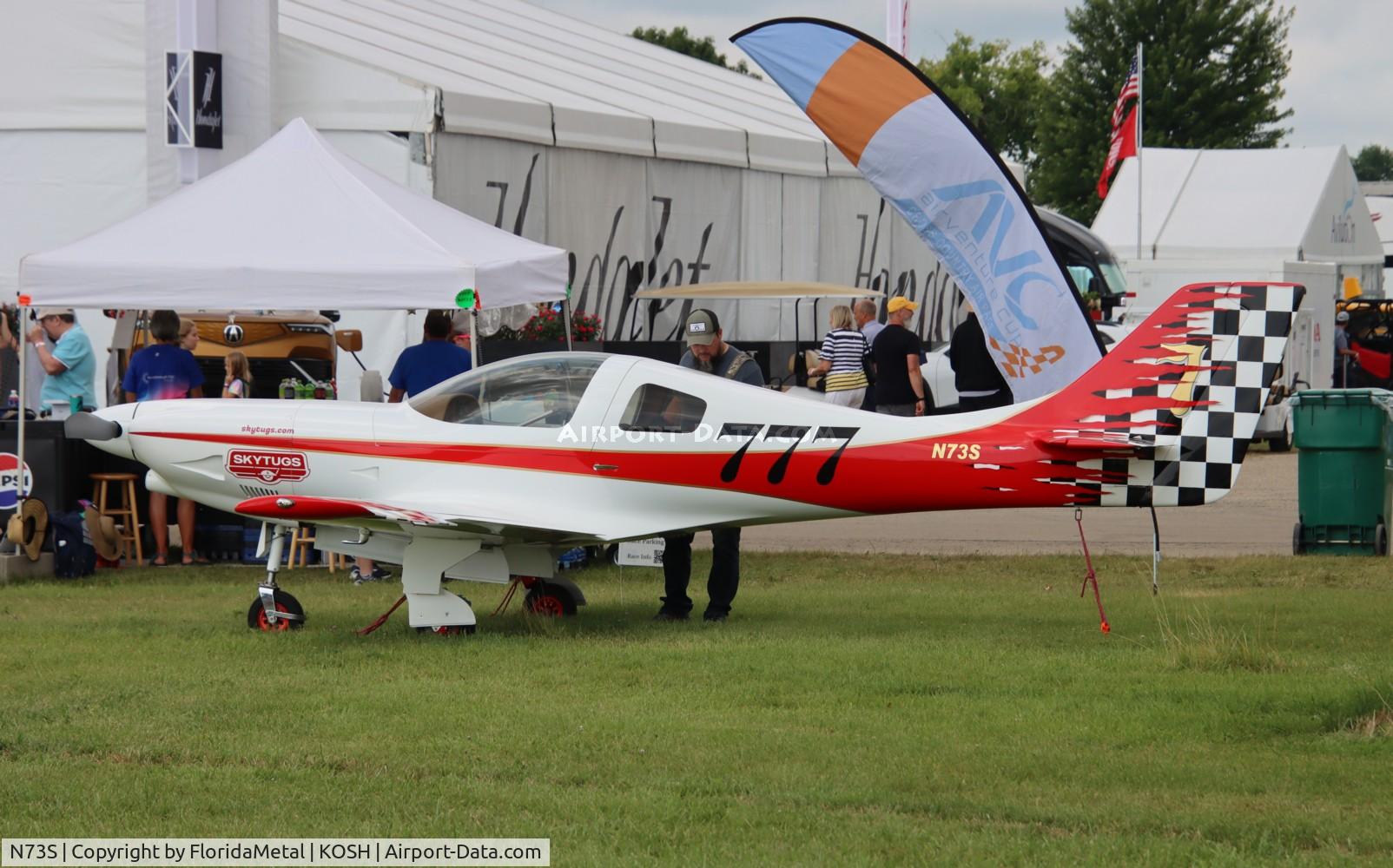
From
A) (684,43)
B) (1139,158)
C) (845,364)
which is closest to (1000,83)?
(684,43)

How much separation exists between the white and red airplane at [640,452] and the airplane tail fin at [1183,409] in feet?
0.03

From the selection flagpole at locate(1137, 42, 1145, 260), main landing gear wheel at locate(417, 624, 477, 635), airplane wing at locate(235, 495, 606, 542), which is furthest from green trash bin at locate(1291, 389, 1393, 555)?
flagpole at locate(1137, 42, 1145, 260)

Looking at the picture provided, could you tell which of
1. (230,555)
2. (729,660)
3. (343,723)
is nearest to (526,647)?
(729,660)

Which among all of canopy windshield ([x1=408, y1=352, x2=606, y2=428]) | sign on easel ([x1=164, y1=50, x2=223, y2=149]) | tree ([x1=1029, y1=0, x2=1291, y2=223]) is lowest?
canopy windshield ([x1=408, y1=352, x2=606, y2=428])

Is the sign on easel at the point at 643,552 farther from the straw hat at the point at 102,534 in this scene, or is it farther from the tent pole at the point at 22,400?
the straw hat at the point at 102,534

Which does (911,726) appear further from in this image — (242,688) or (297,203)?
(297,203)

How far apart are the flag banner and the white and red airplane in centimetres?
247

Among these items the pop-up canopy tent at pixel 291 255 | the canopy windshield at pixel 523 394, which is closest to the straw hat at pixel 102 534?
the pop-up canopy tent at pixel 291 255

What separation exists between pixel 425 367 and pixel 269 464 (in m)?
2.66

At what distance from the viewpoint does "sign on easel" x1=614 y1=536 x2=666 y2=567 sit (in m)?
9.75

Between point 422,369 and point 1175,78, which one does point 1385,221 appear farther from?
point 422,369

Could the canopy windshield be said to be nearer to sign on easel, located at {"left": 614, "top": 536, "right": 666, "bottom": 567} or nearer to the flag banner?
sign on easel, located at {"left": 614, "top": 536, "right": 666, "bottom": 567}

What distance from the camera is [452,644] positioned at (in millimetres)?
9172

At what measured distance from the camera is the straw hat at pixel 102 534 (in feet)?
41.3
